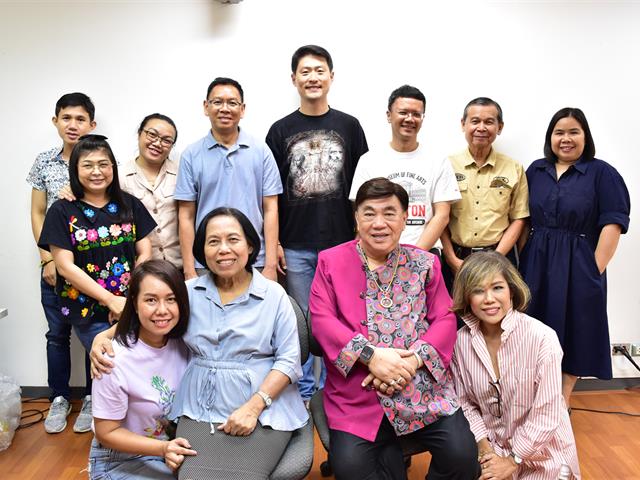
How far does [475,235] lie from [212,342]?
1543mm

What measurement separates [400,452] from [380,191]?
0.93m

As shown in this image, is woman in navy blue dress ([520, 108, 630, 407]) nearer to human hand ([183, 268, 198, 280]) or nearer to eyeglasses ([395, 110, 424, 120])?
eyeglasses ([395, 110, 424, 120])

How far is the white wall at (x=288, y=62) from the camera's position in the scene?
299 cm

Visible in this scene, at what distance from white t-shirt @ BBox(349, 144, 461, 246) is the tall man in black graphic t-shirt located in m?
0.17

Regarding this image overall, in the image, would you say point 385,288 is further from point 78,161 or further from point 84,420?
point 84,420

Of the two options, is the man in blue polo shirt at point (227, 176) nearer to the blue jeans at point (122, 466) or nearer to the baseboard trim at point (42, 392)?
the blue jeans at point (122, 466)

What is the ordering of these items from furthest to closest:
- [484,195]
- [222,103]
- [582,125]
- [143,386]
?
1. [484,195]
2. [582,125]
3. [222,103]
4. [143,386]

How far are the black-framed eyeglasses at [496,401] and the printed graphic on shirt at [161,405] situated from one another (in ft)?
3.77

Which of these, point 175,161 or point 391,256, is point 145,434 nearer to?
point 391,256

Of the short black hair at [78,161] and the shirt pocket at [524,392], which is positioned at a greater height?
the short black hair at [78,161]

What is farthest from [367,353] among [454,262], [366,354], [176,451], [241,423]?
[454,262]

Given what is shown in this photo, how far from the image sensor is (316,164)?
2750 millimetres

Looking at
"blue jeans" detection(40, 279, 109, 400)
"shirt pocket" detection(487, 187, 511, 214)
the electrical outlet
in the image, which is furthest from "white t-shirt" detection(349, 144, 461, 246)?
"blue jeans" detection(40, 279, 109, 400)

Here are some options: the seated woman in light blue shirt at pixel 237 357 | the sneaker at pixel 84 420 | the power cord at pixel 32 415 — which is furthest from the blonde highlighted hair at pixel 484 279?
the power cord at pixel 32 415
